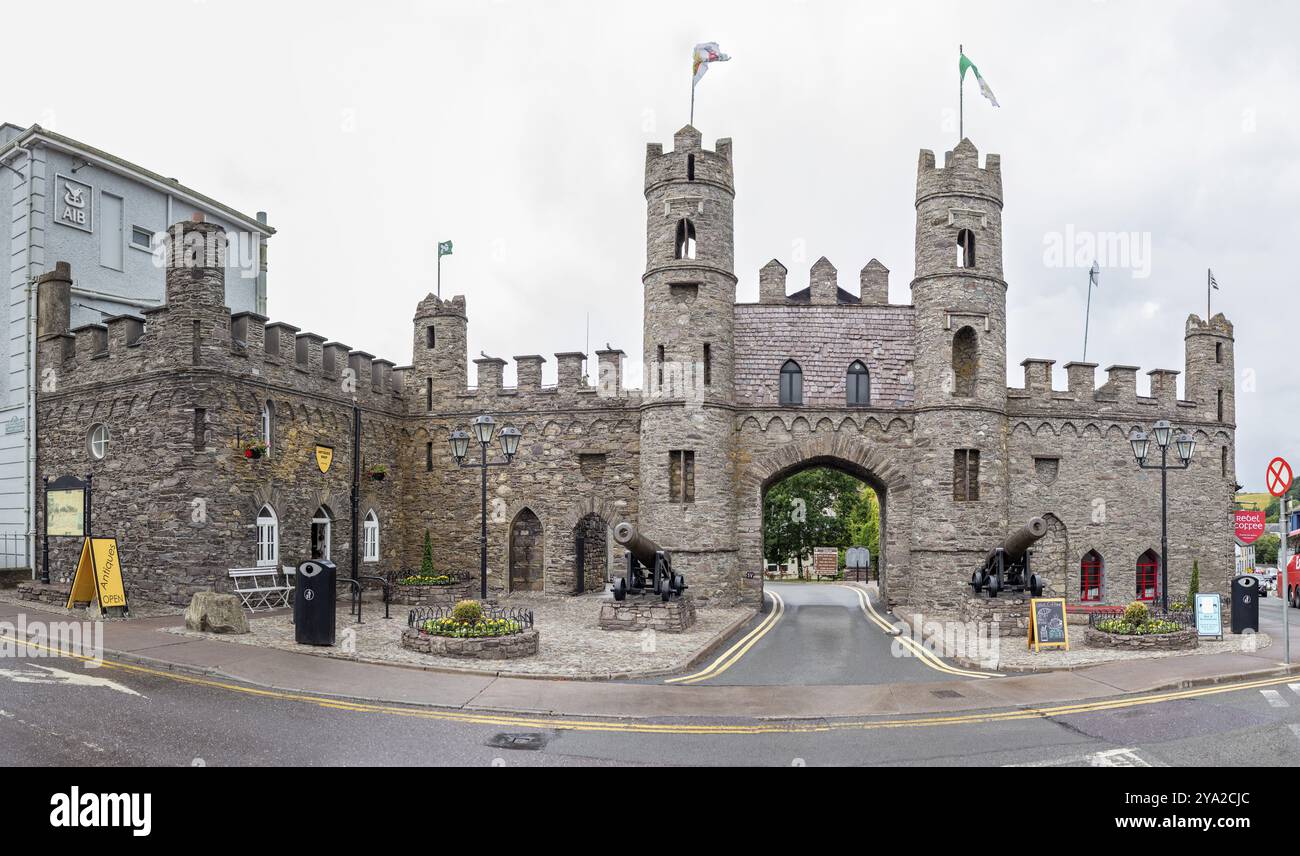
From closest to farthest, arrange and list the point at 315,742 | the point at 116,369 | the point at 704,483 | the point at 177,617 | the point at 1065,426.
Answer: the point at 315,742 < the point at 177,617 < the point at 116,369 < the point at 704,483 < the point at 1065,426

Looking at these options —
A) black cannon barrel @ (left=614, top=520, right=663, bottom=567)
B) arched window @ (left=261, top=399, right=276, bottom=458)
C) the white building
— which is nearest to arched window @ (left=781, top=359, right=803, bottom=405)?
black cannon barrel @ (left=614, top=520, right=663, bottom=567)

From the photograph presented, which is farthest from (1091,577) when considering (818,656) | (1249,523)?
(818,656)

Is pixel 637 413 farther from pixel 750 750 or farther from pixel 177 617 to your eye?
pixel 750 750

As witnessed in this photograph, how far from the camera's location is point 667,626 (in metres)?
18.5

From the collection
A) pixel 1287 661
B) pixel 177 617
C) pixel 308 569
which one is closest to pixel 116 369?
pixel 177 617

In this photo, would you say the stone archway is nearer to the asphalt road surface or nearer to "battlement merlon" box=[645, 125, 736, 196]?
the asphalt road surface

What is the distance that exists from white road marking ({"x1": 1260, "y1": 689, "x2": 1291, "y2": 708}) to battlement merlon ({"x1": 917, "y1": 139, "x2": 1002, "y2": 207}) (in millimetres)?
16519

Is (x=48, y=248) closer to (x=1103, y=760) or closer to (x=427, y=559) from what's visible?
(x=427, y=559)

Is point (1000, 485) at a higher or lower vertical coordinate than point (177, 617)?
higher

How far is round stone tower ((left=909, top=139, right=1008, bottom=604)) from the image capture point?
24.0m

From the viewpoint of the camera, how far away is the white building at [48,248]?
23328 mm

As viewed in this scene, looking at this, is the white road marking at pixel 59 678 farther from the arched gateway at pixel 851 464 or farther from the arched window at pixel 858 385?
the arched window at pixel 858 385

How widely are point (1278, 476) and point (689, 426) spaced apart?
1406 cm
